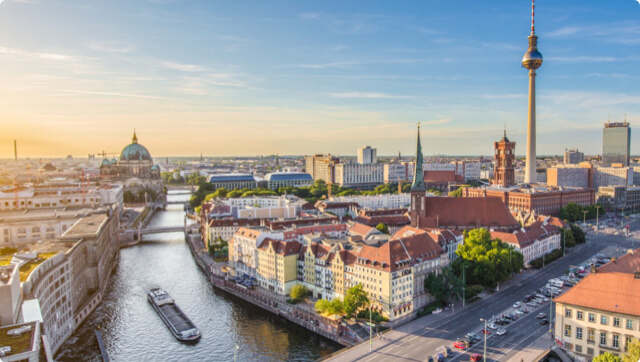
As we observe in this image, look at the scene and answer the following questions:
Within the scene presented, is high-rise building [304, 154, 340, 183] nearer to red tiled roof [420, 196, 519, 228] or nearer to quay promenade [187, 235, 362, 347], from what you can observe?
red tiled roof [420, 196, 519, 228]

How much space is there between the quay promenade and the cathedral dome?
97.6 metres

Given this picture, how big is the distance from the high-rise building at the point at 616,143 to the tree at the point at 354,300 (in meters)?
182

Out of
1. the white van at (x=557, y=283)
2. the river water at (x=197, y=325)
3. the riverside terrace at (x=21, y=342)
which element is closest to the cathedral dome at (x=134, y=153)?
the river water at (x=197, y=325)

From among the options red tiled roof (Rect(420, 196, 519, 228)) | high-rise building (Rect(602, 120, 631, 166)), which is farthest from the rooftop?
high-rise building (Rect(602, 120, 631, 166))

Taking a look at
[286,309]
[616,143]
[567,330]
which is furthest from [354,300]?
[616,143]

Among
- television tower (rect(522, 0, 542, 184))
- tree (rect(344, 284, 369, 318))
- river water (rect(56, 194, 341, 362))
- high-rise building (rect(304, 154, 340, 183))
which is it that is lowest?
river water (rect(56, 194, 341, 362))

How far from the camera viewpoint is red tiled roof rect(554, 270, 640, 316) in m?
27.9

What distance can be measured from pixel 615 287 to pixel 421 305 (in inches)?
636

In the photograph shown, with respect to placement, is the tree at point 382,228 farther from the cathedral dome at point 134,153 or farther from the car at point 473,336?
the cathedral dome at point 134,153

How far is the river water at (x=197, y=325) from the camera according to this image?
34.9m

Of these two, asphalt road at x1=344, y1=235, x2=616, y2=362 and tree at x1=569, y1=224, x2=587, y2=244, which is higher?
tree at x1=569, y1=224, x2=587, y2=244

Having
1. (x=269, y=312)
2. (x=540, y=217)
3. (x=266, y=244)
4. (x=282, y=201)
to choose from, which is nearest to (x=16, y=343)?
(x=269, y=312)

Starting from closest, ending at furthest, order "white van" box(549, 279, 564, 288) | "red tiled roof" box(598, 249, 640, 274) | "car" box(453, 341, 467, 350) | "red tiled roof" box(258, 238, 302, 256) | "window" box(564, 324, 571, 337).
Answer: "window" box(564, 324, 571, 337)
"car" box(453, 341, 467, 350)
"red tiled roof" box(598, 249, 640, 274)
"white van" box(549, 279, 564, 288)
"red tiled roof" box(258, 238, 302, 256)

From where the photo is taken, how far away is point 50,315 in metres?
34.1
